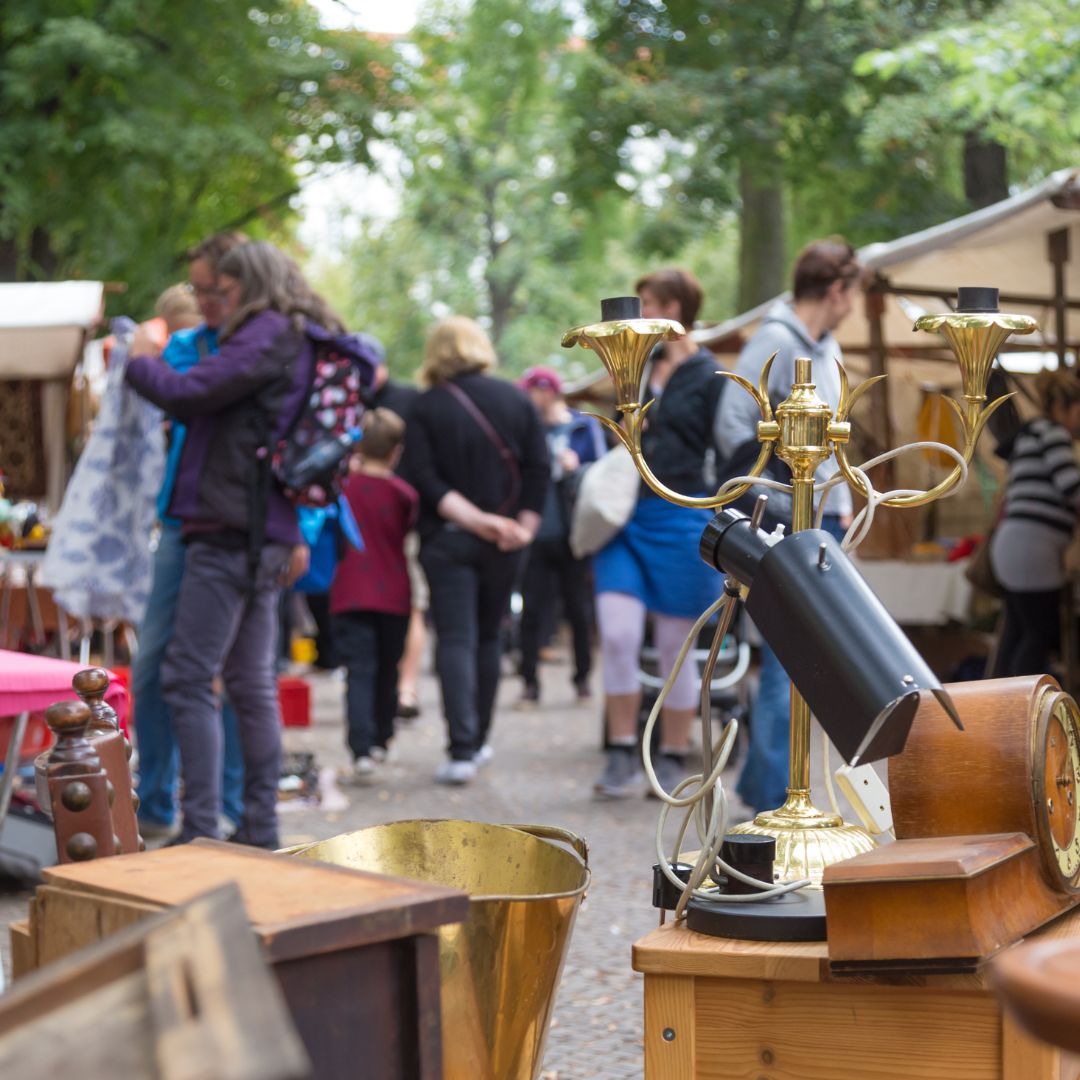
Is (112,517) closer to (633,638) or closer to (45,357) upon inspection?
(633,638)

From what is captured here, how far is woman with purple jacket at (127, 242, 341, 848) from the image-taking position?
4836 mm

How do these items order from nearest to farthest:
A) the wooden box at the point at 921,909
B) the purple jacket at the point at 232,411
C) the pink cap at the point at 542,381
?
the wooden box at the point at 921,909 → the purple jacket at the point at 232,411 → the pink cap at the point at 542,381

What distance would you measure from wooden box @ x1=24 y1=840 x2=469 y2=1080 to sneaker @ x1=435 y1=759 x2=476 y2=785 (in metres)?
5.26

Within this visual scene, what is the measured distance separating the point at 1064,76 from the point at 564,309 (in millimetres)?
24079

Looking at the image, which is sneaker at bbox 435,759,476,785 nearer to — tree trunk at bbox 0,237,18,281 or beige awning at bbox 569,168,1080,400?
beige awning at bbox 569,168,1080,400

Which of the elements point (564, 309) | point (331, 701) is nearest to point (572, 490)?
point (331, 701)

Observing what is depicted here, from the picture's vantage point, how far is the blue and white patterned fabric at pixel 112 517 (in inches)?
236

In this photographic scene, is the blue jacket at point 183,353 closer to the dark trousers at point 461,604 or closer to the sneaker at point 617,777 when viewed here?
the dark trousers at point 461,604

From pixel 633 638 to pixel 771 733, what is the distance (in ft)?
3.47

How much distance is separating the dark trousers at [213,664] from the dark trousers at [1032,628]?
13.0 feet

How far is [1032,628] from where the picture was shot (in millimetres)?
7742

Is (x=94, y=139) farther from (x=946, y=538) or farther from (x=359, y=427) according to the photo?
(x=359, y=427)

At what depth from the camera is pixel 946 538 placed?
12539mm

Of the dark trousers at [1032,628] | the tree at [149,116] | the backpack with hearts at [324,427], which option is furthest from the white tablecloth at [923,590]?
the tree at [149,116]
